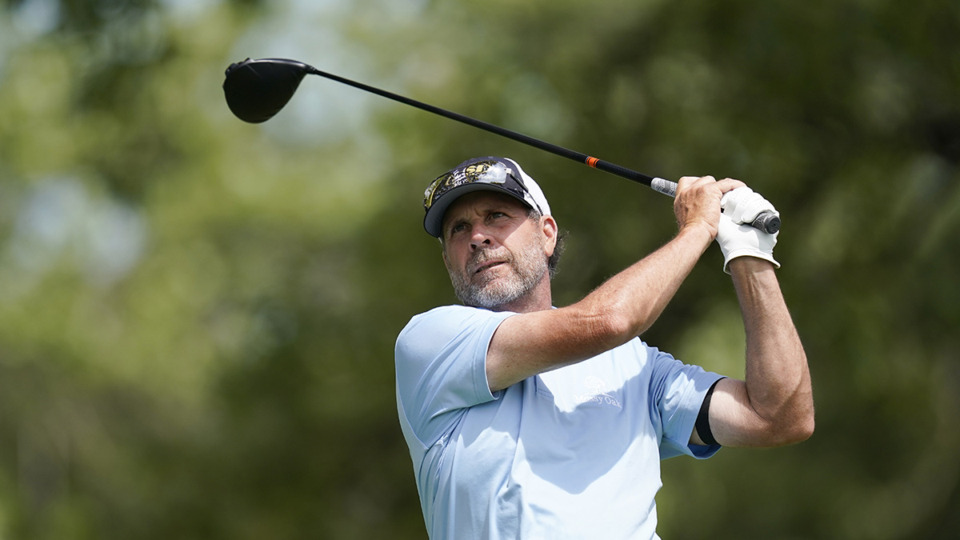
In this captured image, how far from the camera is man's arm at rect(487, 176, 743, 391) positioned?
2861 millimetres

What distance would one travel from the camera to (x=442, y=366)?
10.2 ft

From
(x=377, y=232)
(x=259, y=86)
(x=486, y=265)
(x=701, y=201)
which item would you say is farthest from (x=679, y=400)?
(x=377, y=232)

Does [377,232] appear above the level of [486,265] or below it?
above

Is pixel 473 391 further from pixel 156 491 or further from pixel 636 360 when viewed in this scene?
pixel 156 491

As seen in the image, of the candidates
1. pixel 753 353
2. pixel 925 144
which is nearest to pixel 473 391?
pixel 753 353

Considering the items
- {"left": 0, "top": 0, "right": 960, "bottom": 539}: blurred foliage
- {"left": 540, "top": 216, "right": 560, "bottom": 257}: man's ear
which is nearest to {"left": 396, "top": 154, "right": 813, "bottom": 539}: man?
{"left": 540, "top": 216, "right": 560, "bottom": 257}: man's ear

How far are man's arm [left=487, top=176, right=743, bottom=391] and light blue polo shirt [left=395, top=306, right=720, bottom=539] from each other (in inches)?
2.6

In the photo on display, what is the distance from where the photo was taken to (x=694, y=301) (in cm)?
814

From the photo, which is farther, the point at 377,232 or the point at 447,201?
the point at 377,232

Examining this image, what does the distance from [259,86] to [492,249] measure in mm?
1023

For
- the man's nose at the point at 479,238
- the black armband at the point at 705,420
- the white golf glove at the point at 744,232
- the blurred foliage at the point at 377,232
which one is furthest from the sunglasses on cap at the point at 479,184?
the blurred foliage at the point at 377,232

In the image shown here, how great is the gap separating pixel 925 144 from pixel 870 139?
0.31m

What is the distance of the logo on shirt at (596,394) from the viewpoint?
3043mm

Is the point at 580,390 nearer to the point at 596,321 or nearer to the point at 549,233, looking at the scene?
the point at 596,321
